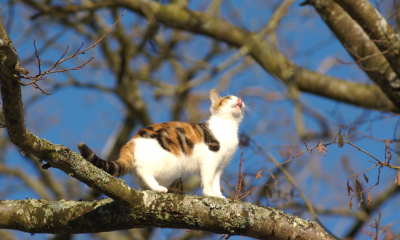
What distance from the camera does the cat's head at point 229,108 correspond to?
4852 millimetres

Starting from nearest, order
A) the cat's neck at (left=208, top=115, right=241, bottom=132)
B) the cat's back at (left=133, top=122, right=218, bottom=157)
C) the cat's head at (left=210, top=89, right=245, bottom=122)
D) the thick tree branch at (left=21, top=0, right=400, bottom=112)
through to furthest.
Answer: the cat's back at (left=133, top=122, right=218, bottom=157) → the cat's neck at (left=208, top=115, right=241, bottom=132) → the cat's head at (left=210, top=89, right=245, bottom=122) → the thick tree branch at (left=21, top=0, right=400, bottom=112)

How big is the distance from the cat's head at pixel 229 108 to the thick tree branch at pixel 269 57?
3.72 ft

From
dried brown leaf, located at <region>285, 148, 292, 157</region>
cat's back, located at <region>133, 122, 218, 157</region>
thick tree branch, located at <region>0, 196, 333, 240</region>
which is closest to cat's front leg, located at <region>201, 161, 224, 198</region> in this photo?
cat's back, located at <region>133, 122, 218, 157</region>

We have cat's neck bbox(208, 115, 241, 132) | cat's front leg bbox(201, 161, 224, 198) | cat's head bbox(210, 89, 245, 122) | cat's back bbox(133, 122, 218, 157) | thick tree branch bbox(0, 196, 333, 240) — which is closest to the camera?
thick tree branch bbox(0, 196, 333, 240)

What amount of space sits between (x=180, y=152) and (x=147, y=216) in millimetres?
1236

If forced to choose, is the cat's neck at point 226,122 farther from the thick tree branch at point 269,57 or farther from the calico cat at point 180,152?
the thick tree branch at point 269,57

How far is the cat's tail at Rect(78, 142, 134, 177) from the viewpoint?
2980 millimetres

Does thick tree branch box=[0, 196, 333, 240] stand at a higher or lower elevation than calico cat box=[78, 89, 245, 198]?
lower

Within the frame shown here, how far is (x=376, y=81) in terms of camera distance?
188 inches

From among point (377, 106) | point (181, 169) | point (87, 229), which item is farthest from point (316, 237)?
point (377, 106)

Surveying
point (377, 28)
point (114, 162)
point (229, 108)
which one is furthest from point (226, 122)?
point (377, 28)

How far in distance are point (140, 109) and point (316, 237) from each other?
604 cm

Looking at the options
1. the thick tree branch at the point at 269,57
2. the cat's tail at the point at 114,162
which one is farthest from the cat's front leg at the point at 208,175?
the thick tree branch at the point at 269,57

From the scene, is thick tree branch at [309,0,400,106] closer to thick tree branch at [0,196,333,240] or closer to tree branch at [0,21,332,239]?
tree branch at [0,21,332,239]
